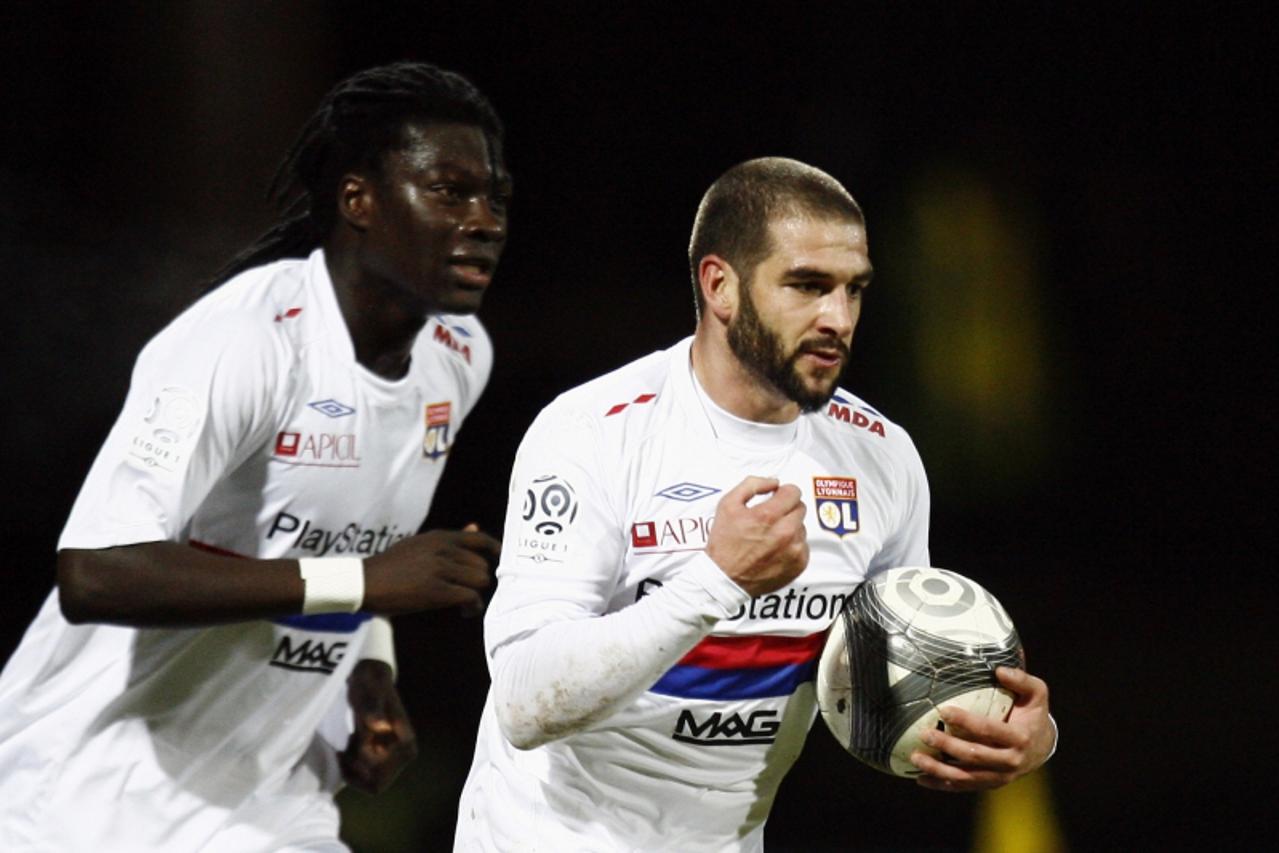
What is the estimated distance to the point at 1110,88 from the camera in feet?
26.4

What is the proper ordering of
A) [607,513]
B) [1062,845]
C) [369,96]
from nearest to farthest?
[607,513] → [369,96] → [1062,845]

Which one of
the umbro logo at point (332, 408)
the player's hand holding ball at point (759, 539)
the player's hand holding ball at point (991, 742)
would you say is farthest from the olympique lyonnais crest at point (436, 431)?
the player's hand holding ball at point (991, 742)

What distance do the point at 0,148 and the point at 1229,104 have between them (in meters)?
5.68

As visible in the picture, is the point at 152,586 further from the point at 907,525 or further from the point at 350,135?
the point at 907,525

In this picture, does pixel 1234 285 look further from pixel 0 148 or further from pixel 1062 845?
pixel 0 148

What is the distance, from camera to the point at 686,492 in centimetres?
301

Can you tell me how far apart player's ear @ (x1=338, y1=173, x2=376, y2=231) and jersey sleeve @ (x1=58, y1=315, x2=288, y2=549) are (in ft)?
1.48

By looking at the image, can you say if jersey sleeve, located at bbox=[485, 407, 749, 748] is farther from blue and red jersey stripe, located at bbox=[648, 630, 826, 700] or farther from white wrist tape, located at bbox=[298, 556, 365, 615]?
white wrist tape, located at bbox=[298, 556, 365, 615]

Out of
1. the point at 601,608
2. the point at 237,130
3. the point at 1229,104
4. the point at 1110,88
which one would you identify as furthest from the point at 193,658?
the point at 1229,104

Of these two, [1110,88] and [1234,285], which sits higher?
[1110,88]

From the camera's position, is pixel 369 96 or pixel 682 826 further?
pixel 369 96

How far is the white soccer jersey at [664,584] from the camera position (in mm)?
2902

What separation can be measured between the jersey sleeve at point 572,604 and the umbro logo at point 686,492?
9cm

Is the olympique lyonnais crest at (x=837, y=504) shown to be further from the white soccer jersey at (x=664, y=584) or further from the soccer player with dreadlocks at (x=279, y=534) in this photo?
the soccer player with dreadlocks at (x=279, y=534)
